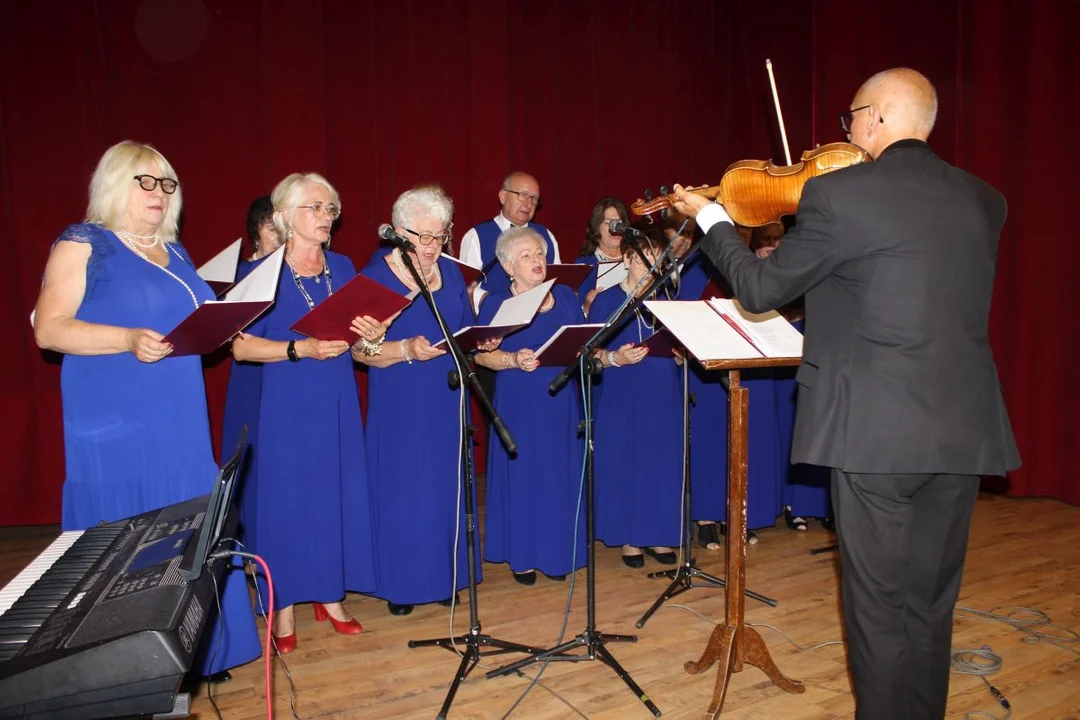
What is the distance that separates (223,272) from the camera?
359 centimetres

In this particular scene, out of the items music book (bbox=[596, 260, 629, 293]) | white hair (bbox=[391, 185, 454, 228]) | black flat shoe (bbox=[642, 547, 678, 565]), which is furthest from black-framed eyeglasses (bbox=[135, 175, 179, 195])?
black flat shoe (bbox=[642, 547, 678, 565])

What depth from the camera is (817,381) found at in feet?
6.65

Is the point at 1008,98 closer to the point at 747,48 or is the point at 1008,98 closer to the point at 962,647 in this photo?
the point at 747,48

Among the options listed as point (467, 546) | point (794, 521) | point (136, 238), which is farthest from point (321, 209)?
point (794, 521)

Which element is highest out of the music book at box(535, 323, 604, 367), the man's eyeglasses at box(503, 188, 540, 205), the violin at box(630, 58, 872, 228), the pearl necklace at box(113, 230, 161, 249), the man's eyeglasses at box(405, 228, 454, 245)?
the man's eyeglasses at box(503, 188, 540, 205)

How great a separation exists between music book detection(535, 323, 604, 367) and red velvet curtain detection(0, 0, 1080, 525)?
2.55m

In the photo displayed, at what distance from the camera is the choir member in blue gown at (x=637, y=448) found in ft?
13.1

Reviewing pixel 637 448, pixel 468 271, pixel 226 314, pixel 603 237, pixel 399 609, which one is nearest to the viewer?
pixel 226 314

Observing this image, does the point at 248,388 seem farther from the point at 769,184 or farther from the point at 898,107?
the point at 898,107

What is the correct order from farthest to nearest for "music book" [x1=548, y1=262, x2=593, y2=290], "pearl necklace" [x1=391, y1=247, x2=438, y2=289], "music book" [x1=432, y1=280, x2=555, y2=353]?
"music book" [x1=548, y1=262, x2=593, y2=290] → "pearl necklace" [x1=391, y1=247, x2=438, y2=289] → "music book" [x1=432, y1=280, x2=555, y2=353]

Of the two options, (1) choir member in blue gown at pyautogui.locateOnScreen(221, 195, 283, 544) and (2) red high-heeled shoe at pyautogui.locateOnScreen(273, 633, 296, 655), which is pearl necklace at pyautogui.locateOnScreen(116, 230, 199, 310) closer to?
(1) choir member in blue gown at pyautogui.locateOnScreen(221, 195, 283, 544)

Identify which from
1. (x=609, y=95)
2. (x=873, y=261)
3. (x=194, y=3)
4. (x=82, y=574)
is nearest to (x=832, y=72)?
(x=609, y=95)

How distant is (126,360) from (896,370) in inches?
82.8

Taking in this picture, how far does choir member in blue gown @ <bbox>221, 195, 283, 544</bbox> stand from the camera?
11.5ft
